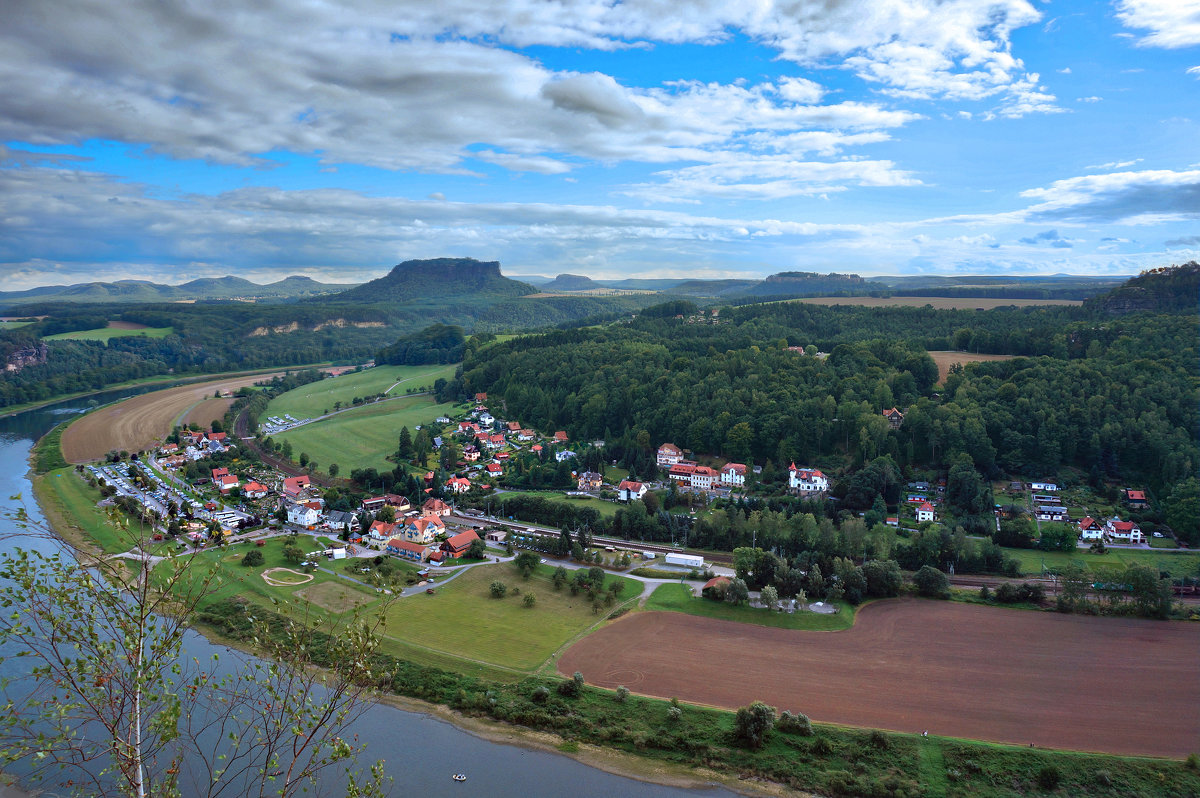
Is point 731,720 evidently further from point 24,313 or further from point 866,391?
point 24,313

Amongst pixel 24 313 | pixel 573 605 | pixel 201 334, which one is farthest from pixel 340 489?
pixel 24 313

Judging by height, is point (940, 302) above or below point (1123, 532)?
above

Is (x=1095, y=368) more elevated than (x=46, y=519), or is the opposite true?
(x=1095, y=368)

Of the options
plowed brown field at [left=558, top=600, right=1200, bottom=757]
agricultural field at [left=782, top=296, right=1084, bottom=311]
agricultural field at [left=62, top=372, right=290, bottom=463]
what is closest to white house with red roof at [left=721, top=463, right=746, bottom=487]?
plowed brown field at [left=558, top=600, right=1200, bottom=757]

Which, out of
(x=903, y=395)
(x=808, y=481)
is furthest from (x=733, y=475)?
(x=903, y=395)

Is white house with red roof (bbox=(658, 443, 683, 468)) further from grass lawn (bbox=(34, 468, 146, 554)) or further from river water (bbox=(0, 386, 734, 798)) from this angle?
grass lawn (bbox=(34, 468, 146, 554))

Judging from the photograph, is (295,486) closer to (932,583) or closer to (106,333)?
(932,583)
